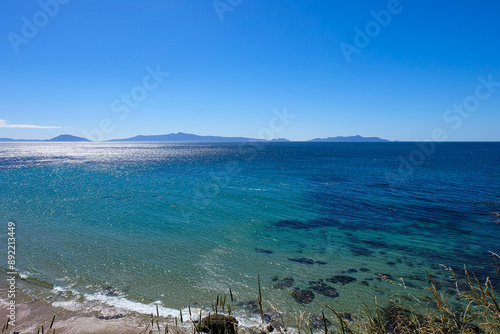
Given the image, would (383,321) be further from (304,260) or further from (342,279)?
(304,260)

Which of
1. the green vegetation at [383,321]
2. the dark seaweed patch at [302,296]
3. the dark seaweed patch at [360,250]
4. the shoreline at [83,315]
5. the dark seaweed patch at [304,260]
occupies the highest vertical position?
the green vegetation at [383,321]

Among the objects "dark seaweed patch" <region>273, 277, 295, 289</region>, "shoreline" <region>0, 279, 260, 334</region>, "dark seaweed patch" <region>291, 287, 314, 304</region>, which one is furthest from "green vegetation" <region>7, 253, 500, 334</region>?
"dark seaweed patch" <region>273, 277, 295, 289</region>

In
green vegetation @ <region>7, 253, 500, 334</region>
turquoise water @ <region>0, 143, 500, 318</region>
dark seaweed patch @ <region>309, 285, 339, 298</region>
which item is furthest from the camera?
turquoise water @ <region>0, 143, 500, 318</region>

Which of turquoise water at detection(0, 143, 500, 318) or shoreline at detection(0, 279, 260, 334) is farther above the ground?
turquoise water at detection(0, 143, 500, 318)

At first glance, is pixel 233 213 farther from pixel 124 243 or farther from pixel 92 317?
pixel 92 317

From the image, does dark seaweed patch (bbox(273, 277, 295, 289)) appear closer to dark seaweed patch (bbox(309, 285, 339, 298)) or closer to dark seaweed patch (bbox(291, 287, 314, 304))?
dark seaweed patch (bbox(291, 287, 314, 304))

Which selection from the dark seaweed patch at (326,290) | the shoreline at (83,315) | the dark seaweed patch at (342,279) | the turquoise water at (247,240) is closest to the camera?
the shoreline at (83,315)

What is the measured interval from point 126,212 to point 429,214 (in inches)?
1249

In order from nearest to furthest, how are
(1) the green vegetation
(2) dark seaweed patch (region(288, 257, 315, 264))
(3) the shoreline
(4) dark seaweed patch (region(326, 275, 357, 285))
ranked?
(1) the green vegetation < (3) the shoreline < (4) dark seaweed patch (region(326, 275, 357, 285)) < (2) dark seaweed patch (region(288, 257, 315, 264))

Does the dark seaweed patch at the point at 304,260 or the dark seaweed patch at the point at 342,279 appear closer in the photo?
the dark seaweed patch at the point at 342,279

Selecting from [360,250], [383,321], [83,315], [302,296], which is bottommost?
[83,315]

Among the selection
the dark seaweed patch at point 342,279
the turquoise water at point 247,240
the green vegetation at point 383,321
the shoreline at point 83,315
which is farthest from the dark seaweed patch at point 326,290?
the shoreline at point 83,315

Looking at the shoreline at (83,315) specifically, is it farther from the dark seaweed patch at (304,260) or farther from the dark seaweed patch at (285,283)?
the dark seaweed patch at (304,260)

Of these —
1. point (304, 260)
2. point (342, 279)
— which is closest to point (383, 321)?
point (342, 279)
